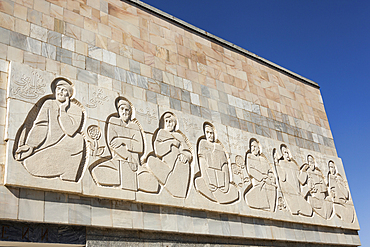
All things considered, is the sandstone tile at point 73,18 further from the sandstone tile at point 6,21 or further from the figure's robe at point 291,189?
the figure's robe at point 291,189

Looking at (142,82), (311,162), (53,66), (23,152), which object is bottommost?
(23,152)

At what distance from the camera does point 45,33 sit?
6105mm

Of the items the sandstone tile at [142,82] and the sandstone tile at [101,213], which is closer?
the sandstone tile at [101,213]

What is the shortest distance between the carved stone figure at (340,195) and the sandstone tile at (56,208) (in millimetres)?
7192

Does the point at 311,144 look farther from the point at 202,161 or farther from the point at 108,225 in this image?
the point at 108,225

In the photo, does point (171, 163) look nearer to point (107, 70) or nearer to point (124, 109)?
point (124, 109)

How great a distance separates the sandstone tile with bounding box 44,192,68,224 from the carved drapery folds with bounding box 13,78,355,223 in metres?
0.26

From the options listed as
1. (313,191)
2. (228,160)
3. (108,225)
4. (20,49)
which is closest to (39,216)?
(108,225)

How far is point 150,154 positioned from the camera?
21.0 feet

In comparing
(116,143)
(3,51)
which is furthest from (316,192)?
(3,51)

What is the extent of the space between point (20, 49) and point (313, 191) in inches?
291

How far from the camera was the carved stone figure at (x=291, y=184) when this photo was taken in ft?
28.2

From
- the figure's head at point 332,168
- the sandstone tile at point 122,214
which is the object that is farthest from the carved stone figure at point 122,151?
the figure's head at point 332,168

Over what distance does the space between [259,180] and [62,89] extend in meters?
4.59
